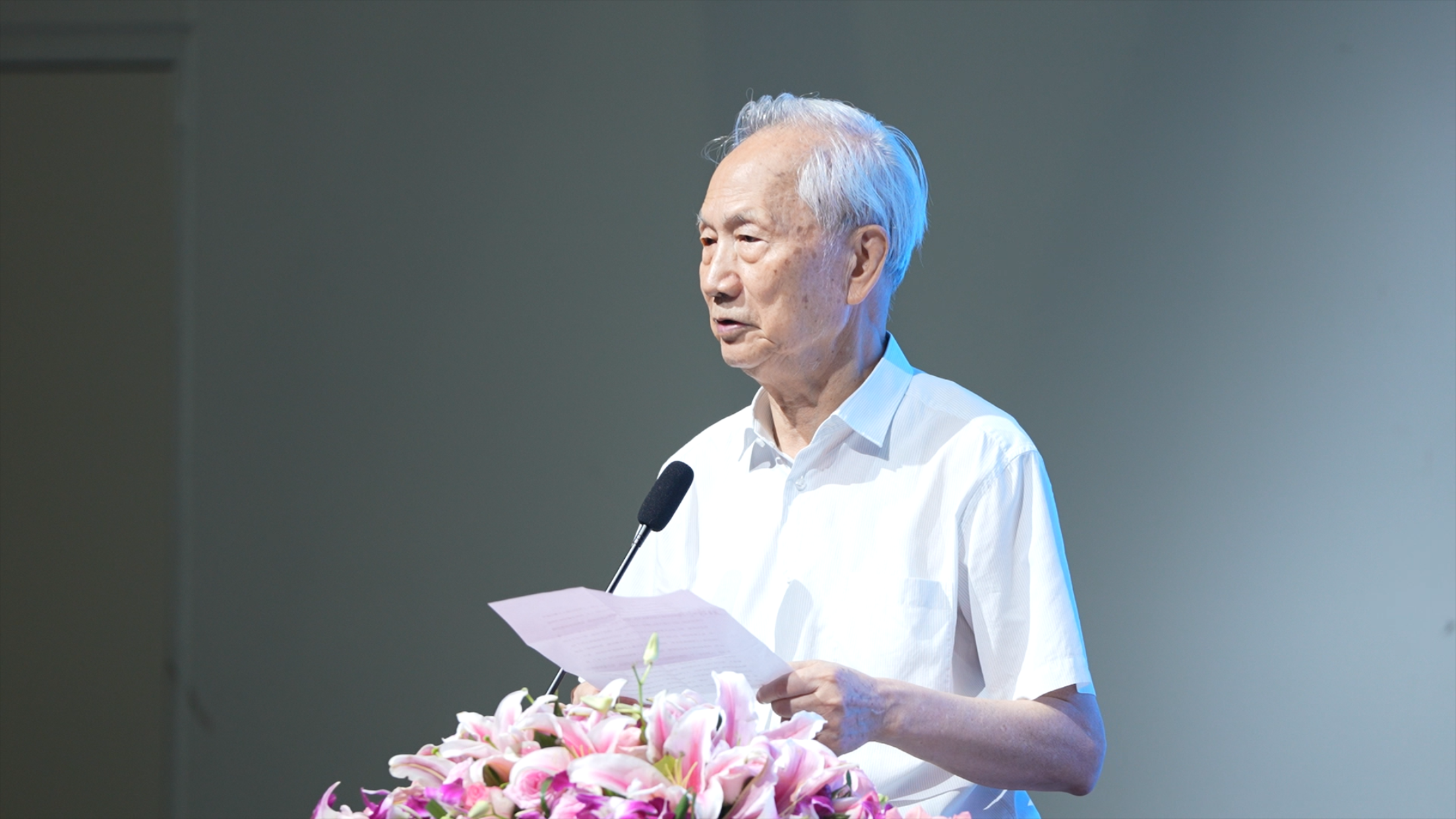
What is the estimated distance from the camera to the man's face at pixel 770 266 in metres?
1.49

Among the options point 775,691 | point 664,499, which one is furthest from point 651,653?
point 664,499

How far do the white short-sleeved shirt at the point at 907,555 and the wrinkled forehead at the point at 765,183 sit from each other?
242 millimetres

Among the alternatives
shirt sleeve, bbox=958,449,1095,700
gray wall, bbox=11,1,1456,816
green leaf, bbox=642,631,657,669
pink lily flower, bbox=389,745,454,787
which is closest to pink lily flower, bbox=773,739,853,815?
green leaf, bbox=642,631,657,669

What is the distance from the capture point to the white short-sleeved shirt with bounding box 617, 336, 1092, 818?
1371 mm

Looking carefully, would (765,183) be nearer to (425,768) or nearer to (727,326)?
(727,326)

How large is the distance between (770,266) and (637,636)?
2.18 ft

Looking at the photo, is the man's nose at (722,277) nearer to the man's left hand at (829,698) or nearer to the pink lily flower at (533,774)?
the man's left hand at (829,698)

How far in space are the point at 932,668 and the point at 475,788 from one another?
2.51ft

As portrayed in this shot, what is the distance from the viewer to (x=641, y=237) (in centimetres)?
268

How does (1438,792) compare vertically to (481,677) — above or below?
below

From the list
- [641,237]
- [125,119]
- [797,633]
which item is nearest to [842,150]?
[797,633]

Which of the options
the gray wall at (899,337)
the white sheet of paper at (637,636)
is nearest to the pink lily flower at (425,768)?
the white sheet of paper at (637,636)

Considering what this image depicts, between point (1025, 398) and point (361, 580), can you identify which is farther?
point (361, 580)

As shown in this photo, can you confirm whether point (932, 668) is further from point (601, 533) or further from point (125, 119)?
point (125, 119)
